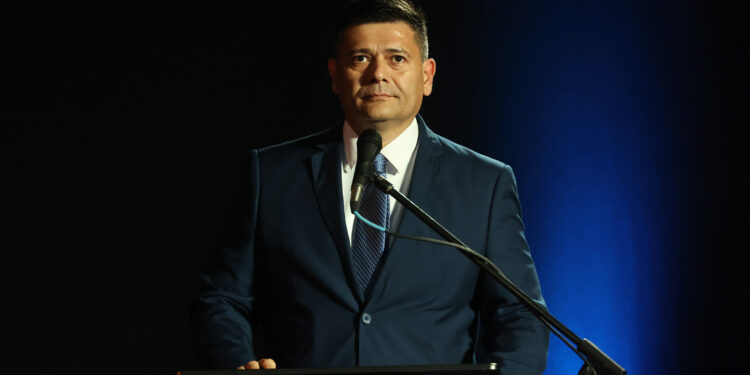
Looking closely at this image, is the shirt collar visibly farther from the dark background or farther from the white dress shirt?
the dark background

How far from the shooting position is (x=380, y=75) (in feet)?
6.79

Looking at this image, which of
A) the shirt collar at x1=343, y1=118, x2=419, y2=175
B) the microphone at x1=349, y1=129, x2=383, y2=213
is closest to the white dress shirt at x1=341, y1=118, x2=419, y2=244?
the shirt collar at x1=343, y1=118, x2=419, y2=175

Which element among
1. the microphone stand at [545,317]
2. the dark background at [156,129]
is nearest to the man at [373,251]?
the microphone stand at [545,317]

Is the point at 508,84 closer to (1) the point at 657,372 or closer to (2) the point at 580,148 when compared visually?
(2) the point at 580,148

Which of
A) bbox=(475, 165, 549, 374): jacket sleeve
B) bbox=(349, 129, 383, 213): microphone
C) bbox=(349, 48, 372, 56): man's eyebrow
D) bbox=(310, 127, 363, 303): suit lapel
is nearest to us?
bbox=(349, 129, 383, 213): microphone

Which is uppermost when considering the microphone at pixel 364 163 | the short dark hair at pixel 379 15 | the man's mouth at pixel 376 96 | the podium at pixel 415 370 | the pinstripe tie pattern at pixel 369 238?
the short dark hair at pixel 379 15

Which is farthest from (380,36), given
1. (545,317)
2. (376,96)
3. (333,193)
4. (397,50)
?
(545,317)

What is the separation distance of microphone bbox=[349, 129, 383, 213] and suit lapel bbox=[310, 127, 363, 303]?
0.47 m

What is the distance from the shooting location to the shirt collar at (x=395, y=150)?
7.06 ft

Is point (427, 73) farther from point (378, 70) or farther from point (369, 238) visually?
point (369, 238)

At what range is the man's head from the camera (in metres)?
2.08

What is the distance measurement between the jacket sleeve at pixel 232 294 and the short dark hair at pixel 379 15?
0.40m

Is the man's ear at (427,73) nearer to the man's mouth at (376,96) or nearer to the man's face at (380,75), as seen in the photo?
the man's face at (380,75)

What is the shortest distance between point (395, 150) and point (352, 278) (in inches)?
14.0
